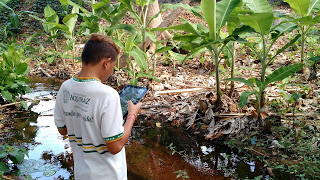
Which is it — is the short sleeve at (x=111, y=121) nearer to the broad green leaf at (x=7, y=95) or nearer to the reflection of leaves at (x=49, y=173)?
the reflection of leaves at (x=49, y=173)

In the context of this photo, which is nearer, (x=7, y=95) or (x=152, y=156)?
(x=152, y=156)

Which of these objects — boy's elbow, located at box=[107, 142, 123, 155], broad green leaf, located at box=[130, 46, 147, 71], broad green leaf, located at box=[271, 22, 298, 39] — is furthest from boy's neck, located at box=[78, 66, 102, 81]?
broad green leaf, located at box=[130, 46, 147, 71]

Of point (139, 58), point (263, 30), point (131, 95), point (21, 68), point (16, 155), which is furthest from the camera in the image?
point (139, 58)

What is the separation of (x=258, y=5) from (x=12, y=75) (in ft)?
12.7

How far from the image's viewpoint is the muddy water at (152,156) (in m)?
3.19

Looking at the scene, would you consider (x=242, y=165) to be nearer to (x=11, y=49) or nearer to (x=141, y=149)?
(x=141, y=149)

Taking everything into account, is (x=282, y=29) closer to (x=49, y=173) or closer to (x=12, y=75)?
(x=49, y=173)

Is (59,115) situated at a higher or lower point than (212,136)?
higher

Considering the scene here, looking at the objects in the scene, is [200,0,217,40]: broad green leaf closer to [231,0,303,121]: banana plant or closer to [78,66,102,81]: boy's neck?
[231,0,303,121]: banana plant

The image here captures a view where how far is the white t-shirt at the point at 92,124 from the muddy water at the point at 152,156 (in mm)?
1199

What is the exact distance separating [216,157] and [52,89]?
4155 millimetres

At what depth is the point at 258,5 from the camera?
3842 millimetres

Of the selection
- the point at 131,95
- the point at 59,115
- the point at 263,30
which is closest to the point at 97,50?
the point at 59,115

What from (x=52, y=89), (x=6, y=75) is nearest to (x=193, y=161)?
(x=6, y=75)
